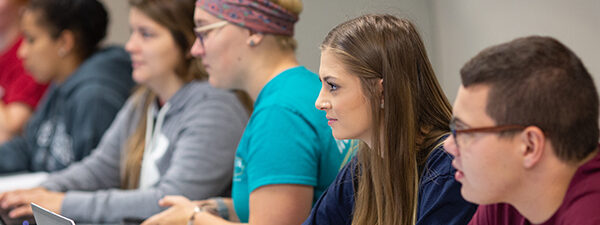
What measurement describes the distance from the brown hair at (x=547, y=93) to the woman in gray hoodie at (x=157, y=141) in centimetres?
126

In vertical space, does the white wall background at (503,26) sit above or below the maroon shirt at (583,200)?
above

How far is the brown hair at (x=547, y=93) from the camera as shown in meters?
0.95

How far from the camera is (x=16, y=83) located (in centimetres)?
347

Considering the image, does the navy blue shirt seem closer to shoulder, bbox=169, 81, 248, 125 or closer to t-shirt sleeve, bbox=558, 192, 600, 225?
Result: t-shirt sleeve, bbox=558, 192, 600, 225

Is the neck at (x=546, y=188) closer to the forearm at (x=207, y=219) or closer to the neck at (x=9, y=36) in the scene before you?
the forearm at (x=207, y=219)

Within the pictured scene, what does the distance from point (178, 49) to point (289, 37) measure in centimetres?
63

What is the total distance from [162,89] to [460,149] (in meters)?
1.55

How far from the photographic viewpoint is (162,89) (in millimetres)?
2426

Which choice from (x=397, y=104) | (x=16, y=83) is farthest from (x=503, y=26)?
(x=16, y=83)

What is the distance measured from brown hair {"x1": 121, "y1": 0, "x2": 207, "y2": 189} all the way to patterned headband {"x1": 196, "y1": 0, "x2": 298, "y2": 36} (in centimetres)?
45

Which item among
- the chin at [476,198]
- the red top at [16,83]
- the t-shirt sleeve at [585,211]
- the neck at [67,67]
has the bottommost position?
the red top at [16,83]

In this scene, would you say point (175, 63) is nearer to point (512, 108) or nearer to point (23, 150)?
point (23, 150)

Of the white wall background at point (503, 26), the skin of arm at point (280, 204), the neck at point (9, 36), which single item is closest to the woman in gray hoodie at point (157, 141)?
the skin of arm at point (280, 204)

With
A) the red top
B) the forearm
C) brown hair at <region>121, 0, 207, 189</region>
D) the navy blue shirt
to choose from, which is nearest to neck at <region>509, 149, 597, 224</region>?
the navy blue shirt
